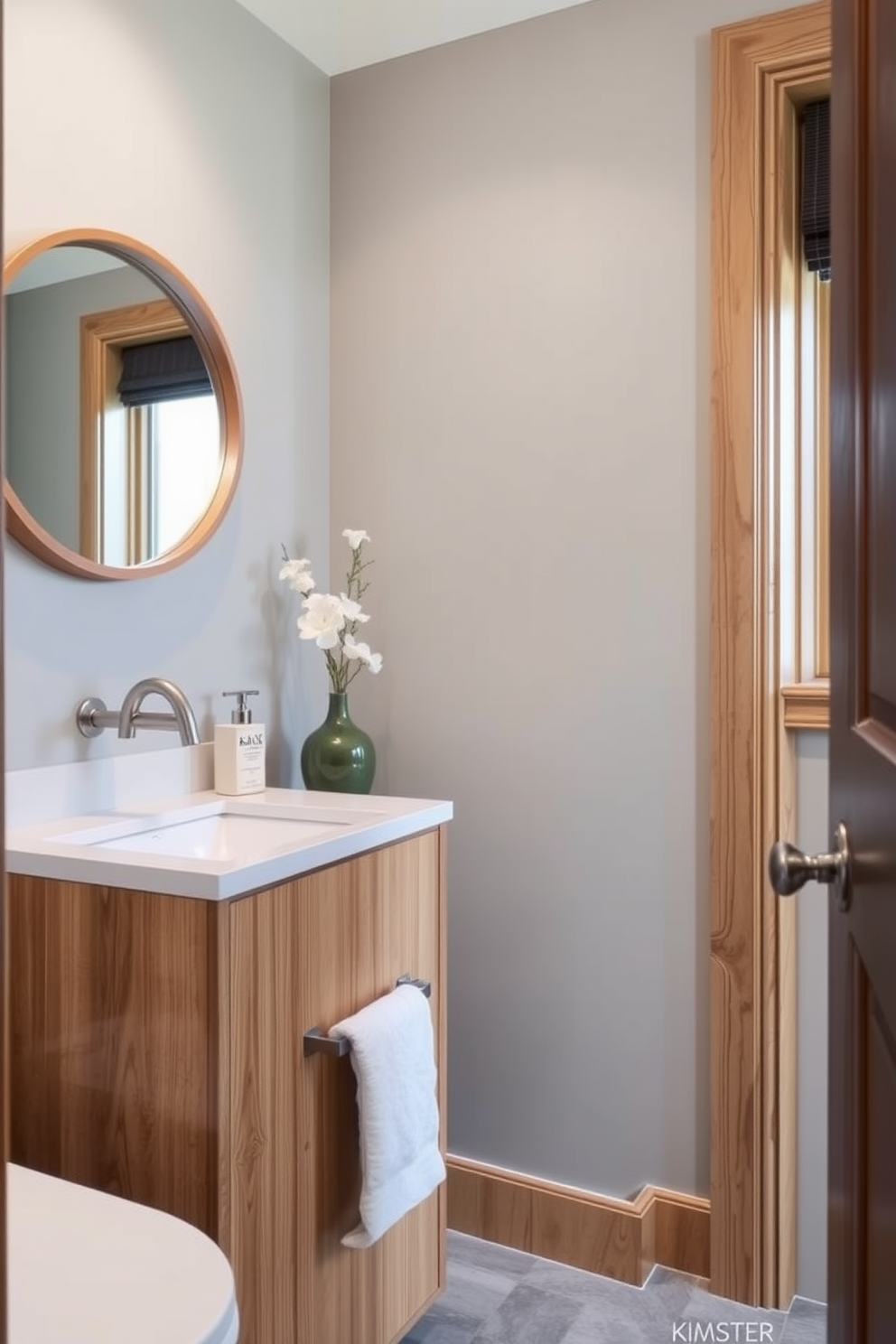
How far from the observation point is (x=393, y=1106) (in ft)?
4.71

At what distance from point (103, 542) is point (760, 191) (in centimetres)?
123

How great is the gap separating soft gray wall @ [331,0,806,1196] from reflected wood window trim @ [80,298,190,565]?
0.55m

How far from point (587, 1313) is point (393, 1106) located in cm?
66

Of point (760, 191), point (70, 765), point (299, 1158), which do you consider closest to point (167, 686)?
point (70, 765)

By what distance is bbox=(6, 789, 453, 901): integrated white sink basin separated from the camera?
1.26 meters

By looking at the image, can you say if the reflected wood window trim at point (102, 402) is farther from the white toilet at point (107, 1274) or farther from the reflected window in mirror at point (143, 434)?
the white toilet at point (107, 1274)

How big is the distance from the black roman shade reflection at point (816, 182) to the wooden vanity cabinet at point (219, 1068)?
1307mm

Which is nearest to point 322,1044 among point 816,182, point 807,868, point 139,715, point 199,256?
point 139,715

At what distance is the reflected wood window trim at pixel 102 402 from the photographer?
64.3 inches

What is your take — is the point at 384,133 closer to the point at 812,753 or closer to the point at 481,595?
the point at 481,595

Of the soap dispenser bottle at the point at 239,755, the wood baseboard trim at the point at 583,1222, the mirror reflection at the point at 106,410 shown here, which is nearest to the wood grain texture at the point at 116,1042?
the soap dispenser bottle at the point at 239,755

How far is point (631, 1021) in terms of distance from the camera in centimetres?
191

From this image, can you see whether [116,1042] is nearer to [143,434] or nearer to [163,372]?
[143,434]

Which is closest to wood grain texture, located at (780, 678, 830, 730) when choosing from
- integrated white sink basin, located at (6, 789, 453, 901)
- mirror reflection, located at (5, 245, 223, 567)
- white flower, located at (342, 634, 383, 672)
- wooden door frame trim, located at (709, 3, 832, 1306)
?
wooden door frame trim, located at (709, 3, 832, 1306)
